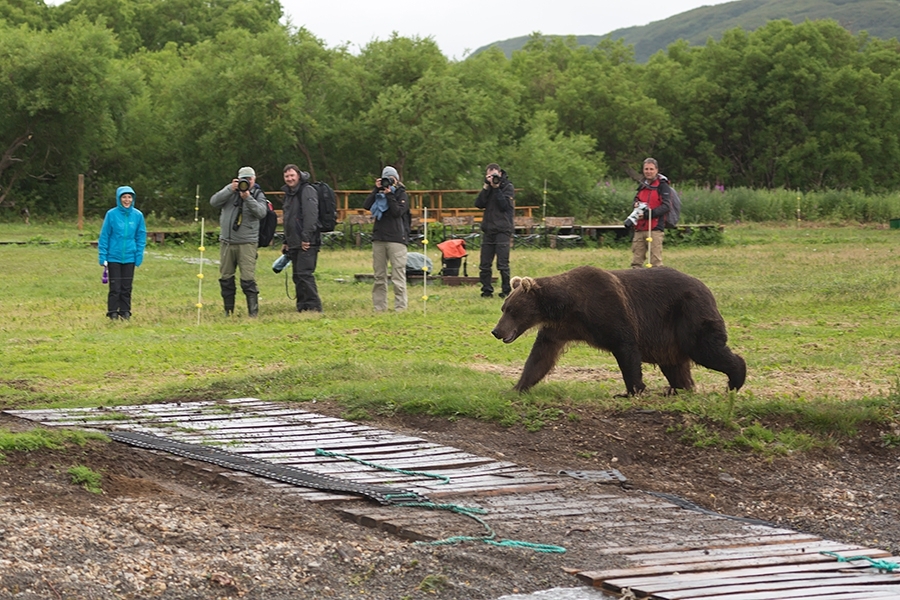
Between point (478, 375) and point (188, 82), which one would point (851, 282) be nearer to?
point (478, 375)

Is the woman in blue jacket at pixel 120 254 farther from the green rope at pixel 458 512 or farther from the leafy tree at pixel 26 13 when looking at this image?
the leafy tree at pixel 26 13

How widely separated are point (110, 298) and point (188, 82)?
2623 centimetres

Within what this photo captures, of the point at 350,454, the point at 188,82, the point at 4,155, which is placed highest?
the point at 188,82

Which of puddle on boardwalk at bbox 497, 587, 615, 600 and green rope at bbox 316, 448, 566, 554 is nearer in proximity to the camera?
puddle on boardwalk at bbox 497, 587, 615, 600

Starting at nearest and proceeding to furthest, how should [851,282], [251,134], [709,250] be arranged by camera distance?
[851,282] < [709,250] < [251,134]

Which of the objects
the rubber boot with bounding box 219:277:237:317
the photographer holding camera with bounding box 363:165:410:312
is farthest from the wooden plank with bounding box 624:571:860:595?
the rubber boot with bounding box 219:277:237:317

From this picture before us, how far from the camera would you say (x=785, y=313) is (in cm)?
1753

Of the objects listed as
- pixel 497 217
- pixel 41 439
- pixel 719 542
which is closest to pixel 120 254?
pixel 497 217

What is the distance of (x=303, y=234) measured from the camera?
17.7 m

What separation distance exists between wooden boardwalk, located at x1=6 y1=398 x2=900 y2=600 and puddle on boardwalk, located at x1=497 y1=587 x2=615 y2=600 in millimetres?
72

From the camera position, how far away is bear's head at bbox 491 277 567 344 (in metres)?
10.1

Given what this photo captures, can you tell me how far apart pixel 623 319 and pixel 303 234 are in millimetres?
8509

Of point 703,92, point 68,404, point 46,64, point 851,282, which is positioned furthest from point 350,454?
point 703,92

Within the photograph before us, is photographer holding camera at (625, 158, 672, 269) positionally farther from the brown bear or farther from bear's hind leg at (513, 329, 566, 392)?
bear's hind leg at (513, 329, 566, 392)
